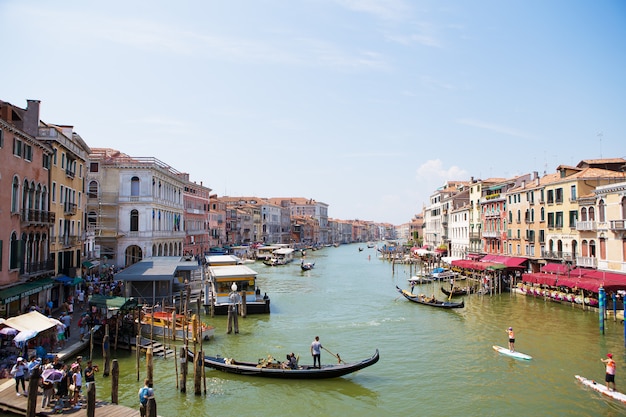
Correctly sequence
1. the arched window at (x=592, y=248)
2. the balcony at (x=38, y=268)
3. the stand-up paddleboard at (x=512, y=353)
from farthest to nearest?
1. the arched window at (x=592, y=248)
2. the balcony at (x=38, y=268)
3. the stand-up paddleboard at (x=512, y=353)

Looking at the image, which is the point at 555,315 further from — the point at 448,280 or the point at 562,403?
the point at 448,280

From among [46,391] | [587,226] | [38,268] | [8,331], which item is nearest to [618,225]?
[587,226]

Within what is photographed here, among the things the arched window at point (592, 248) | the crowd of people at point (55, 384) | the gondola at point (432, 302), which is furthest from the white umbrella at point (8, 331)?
the arched window at point (592, 248)

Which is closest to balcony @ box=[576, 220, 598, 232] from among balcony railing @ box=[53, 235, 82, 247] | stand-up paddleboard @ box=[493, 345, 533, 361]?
stand-up paddleboard @ box=[493, 345, 533, 361]

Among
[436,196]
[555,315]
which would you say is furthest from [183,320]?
[436,196]

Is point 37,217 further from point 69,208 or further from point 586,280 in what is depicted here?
point 586,280

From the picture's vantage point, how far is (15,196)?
55.8ft

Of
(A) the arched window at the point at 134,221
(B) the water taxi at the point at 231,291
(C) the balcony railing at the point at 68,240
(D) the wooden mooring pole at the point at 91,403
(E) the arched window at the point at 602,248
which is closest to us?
(D) the wooden mooring pole at the point at 91,403

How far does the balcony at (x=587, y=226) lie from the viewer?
2681cm

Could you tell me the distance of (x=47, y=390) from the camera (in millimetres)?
10539

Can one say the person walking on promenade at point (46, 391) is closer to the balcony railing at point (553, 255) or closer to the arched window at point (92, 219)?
the arched window at point (92, 219)

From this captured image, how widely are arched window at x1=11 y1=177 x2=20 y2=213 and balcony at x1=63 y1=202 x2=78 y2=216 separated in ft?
18.7

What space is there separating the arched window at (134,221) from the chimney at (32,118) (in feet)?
52.3

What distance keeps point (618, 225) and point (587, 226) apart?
2.96 metres
